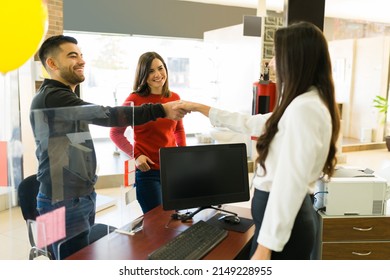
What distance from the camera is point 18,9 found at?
66.5 inches

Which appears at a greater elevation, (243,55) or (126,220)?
(243,55)

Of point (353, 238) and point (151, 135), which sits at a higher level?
point (151, 135)

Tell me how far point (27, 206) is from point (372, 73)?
8.05 metres

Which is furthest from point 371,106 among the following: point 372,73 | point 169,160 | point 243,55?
point 169,160

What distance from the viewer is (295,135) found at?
124 cm

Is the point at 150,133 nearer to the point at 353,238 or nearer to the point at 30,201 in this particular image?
the point at 30,201

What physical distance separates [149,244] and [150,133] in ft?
2.98

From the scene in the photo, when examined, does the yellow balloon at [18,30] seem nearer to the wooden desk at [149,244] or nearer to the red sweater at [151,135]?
the red sweater at [151,135]

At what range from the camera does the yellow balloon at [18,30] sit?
5.52 feet

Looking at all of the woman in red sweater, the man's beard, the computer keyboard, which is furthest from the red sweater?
the computer keyboard

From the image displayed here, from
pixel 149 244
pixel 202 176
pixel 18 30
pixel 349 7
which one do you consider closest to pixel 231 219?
pixel 202 176

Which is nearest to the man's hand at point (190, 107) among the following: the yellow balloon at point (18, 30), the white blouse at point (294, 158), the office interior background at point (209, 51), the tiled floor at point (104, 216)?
the tiled floor at point (104, 216)

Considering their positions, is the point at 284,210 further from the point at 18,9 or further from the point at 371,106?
the point at 371,106

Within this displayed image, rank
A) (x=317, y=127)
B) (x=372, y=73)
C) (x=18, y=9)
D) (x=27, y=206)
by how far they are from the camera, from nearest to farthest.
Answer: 1. (x=317, y=127)
2. (x=18, y=9)
3. (x=27, y=206)
4. (x=372, y=73)
